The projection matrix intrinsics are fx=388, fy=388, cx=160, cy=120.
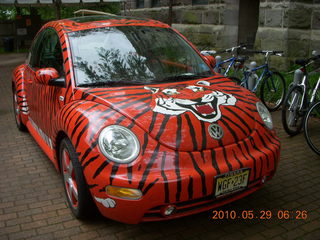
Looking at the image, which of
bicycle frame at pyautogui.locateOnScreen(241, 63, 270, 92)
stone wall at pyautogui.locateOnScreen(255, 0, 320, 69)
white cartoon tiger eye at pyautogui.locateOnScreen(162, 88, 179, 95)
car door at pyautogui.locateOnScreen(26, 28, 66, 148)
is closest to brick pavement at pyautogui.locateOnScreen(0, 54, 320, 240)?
car door at pyautogui.locateOnScreen(26, 28, 66, 148)

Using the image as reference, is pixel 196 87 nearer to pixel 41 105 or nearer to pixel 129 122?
pixel 129 122

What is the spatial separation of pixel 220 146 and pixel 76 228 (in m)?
1.46

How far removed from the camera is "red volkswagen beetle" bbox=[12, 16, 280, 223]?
2902mm

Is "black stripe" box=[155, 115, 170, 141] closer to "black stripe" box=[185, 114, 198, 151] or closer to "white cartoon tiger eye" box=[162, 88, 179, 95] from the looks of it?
"black stripe" box=[185, 114, 198, 151]

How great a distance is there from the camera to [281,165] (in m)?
4.74

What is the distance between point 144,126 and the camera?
3105 millimetres

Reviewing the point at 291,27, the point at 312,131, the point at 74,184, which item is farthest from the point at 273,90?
the point at 74,184

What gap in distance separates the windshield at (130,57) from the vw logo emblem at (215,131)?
0.95 meters

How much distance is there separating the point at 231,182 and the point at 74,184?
1378 mm

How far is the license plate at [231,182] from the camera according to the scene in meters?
3.02

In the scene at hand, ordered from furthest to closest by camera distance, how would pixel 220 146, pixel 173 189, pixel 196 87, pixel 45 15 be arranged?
1. pixel 45 15
2. pixel 196 87
3. pixel 220 146
4. pixel 173 189

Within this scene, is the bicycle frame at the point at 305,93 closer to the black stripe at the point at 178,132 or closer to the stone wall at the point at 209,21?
the black stripe at the point at 178,132

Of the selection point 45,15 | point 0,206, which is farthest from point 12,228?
point 45,15

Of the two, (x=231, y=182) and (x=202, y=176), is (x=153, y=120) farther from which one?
(x=231, y=182)
